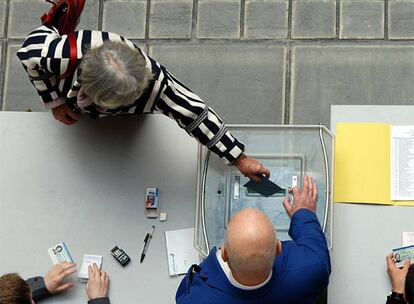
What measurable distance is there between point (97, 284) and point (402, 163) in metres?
0.86

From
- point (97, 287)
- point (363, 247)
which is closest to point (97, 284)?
point (97, 287)

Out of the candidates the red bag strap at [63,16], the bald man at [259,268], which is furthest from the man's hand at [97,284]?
the red bag strap at [63,16]

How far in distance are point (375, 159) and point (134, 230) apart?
67cm

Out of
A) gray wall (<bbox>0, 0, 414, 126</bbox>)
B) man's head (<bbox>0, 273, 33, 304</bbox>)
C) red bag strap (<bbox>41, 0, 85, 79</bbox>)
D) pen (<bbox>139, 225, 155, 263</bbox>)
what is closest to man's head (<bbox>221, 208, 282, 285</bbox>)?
pen (<bbox>139, 225, 155, 263</bbox>)

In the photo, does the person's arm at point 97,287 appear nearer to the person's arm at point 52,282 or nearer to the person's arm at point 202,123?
the person's arm at point 52,282

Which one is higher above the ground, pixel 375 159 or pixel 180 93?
pixel 180 93

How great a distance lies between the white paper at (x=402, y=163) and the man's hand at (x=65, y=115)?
86cm

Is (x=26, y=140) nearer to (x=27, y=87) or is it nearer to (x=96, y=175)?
(x=96, y=175)

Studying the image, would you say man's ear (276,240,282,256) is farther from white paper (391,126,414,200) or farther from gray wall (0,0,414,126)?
gray wall (0,0,414,126)

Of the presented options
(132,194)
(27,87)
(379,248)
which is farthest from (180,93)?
(27,87)

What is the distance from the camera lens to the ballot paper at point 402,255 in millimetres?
1695

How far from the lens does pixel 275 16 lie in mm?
2469

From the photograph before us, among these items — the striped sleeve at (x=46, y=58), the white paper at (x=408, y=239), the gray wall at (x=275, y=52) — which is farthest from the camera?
the gray wall at (x=275, y=52)

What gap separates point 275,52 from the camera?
2439 millimetres
